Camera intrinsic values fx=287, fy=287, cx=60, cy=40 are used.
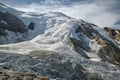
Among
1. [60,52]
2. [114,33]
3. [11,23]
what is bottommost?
[114,33]

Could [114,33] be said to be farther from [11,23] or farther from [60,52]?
[60,52]

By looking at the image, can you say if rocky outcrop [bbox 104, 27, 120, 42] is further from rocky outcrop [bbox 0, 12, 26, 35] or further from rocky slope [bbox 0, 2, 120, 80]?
rocky outcrop [bbox 0, 12, 26, 35]

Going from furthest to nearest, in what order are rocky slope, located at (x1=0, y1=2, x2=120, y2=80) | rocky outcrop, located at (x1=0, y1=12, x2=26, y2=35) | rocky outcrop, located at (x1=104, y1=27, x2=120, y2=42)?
1. rocky outcrop, located at (x1=104, y1=27, x2=120, y2=42)
2. rocky outcrop, located at (x1=0, y1=12, x2=26, y2=35)
3. rocky slope, located at (x1=0, y1=2, x2=120, y2=80)

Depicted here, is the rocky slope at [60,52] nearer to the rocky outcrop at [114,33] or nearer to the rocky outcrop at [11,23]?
the rocky outcrop at [11,23]

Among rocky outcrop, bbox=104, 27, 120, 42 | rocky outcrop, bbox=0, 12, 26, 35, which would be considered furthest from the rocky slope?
rocky outcrop, bbox=104, 27, 120, 42

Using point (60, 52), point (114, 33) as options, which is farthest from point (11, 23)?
point (114, 33)

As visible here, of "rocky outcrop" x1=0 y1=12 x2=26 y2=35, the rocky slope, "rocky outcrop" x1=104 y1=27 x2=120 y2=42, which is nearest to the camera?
the rocky slope

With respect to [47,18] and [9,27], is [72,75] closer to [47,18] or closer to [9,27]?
[9,27]

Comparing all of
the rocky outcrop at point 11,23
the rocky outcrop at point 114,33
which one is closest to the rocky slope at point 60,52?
the rocky outcrop at point 11,23

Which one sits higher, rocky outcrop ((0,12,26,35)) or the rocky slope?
rocky outcrop ((0,12,26,35))
